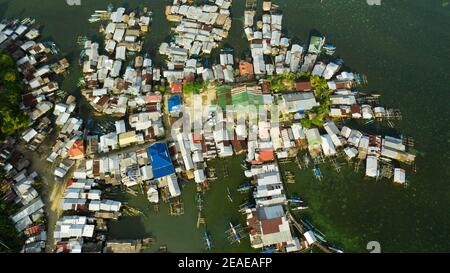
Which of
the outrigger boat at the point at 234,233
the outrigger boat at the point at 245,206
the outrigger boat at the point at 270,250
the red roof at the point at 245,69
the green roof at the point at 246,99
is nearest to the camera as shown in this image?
the outrigger boat at the point at 270,250

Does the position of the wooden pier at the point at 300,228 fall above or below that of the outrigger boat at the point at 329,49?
below

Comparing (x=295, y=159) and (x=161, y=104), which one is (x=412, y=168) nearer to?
(x=295, y=159)

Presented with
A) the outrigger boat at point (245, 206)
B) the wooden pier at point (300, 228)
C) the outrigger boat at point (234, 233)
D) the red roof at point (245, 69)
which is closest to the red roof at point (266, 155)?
the outrigger boat at point (245, 206)

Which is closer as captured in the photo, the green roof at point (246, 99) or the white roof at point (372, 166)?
the white roof at point (372, 166)

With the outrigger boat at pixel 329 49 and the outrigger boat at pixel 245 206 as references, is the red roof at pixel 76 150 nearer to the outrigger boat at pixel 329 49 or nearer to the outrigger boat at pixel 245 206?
the outrigger boat at pixel 245 206

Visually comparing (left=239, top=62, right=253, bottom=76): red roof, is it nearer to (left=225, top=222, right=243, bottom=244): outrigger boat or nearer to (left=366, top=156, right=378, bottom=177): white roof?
(left=366, top=156, right=378, bottom=177): white roof

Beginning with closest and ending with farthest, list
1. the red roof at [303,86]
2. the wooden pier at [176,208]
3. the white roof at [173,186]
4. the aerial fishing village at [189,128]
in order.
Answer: the aerial fishing village at [189,128], the wooden pier at [176,208], the white roof at [173,186], the red roof at [303,86]
